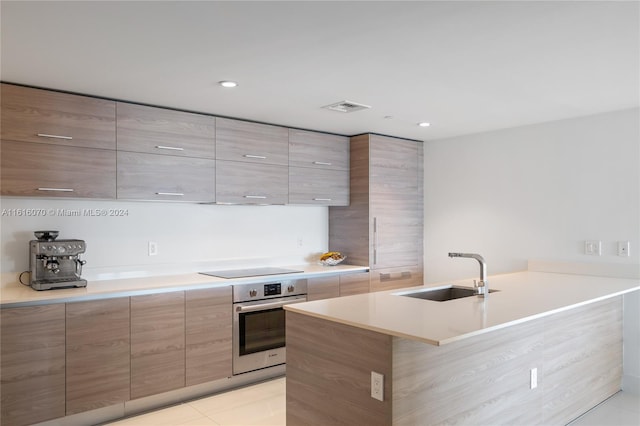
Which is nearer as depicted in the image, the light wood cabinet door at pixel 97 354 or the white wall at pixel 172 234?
the light wood cabinet door at pixel 97 354

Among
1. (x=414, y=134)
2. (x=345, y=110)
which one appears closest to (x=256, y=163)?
(x=345, y=110)

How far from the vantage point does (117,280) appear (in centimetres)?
361

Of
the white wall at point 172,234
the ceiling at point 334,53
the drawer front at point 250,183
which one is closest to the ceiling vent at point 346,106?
the ceiling at point 334,53

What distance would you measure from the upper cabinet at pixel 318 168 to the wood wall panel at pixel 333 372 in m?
2.02

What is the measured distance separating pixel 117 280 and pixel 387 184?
8.91 ft

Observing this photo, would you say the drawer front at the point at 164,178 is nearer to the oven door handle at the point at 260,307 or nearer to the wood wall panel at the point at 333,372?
the oven door handle at the point at 260,307

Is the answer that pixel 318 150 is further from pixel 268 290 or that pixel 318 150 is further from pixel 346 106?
pixel 268 290

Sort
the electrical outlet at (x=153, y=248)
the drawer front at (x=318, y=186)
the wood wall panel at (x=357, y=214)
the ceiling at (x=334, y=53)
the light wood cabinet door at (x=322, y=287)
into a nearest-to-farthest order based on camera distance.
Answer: the ceiling at (x=334, y=53) → the electrical outlet at (x=153, y=248) → the light wood cabinet door at (x=322, y=287) → the drawer front at (x=318, y=186) → the wood wall panel at (x=357, y=214)

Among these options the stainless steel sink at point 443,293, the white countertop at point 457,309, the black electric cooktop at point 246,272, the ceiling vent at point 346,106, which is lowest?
the stainless steel sink at point 443,293

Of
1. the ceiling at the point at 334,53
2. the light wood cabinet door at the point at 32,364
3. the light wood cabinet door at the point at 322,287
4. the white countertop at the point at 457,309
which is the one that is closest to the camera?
the ceiling at the point at 334,53

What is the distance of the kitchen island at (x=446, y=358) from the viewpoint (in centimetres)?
216

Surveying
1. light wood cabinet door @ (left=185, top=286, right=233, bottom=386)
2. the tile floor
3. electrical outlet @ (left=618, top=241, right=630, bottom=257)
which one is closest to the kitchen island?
the tile floor

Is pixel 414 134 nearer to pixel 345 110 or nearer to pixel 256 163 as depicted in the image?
pixel 345 110

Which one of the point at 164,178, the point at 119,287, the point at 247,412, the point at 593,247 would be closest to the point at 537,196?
the point at 593,247
